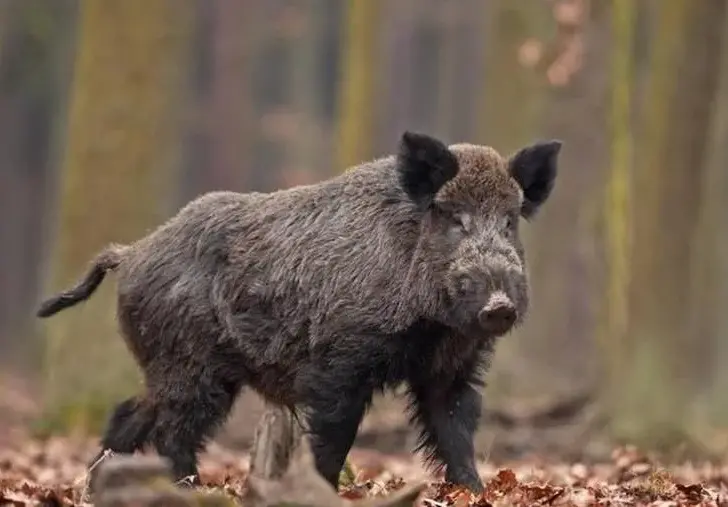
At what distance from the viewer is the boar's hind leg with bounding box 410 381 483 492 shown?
310 inches

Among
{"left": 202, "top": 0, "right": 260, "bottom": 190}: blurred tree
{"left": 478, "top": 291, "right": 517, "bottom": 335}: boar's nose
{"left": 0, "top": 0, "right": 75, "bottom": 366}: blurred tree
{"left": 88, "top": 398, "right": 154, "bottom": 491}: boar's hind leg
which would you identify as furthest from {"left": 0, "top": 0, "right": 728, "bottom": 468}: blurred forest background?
{"left": 202, "top": 0, "right": 260, "bottom": 190}: blurred tree

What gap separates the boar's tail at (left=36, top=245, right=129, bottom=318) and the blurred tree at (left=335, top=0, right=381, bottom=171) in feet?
27.4

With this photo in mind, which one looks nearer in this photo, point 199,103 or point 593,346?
point 593,346

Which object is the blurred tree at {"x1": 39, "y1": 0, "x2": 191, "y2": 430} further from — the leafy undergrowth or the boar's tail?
the boar's tail

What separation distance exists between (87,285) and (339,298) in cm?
220

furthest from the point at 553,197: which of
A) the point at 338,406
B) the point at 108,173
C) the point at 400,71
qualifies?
the point at 400,71

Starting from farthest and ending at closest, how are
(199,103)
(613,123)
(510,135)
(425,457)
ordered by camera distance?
(199,103) → (510,135) → (613,123) → (425,457)

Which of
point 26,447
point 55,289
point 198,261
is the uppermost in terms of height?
point 198,261

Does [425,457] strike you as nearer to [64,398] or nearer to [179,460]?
[179,460]

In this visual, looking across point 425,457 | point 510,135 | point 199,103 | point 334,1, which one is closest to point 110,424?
point 425,457

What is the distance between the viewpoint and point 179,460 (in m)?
8.16

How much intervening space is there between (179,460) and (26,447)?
15.8 ft

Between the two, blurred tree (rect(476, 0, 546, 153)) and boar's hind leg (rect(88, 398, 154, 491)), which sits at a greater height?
blurred tree (rect(476, 0, 546, 153))

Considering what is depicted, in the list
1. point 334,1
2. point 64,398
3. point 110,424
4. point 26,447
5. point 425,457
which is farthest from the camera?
point 334,1
